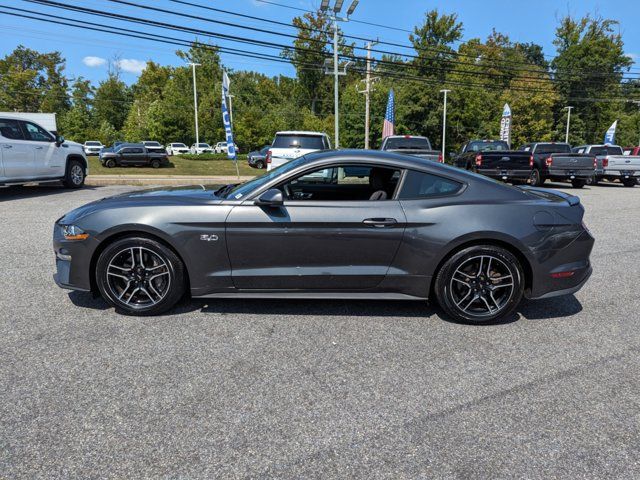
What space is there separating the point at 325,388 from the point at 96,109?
74.4 meters

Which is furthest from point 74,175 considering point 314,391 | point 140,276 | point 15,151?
point 314,391

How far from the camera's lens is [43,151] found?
12.0m

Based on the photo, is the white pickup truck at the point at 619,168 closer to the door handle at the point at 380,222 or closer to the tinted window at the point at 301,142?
the tinted window at the point at 301,142

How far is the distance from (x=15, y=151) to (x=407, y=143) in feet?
40.4

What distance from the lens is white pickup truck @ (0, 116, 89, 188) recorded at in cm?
1111

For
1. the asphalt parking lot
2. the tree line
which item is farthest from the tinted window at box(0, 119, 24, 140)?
the tree line

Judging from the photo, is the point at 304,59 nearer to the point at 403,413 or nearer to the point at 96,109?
the point at 96,109

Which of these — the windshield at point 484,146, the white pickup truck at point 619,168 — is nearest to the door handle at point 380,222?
the windshield at point 484,146

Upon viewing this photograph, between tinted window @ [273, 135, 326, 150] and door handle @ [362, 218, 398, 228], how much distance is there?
926 cm

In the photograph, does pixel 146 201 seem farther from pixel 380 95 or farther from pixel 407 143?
pixel 380 95

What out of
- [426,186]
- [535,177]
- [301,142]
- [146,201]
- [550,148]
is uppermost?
[301,142]

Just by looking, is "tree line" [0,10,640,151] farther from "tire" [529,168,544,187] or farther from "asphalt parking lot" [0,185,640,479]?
"asphalt parking lot" [0,185,640,479]

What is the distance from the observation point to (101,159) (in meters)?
31.7

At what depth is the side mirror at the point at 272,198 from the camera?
3777 millimetres
